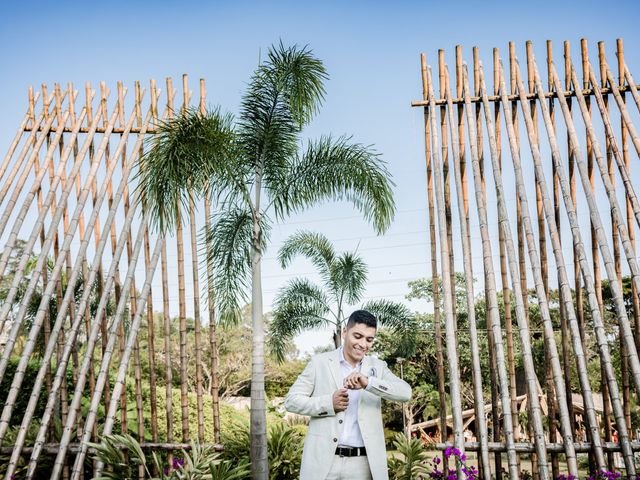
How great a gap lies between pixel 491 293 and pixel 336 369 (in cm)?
187

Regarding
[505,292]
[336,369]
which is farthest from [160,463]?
[505,292]

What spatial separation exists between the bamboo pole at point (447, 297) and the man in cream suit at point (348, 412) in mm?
1511

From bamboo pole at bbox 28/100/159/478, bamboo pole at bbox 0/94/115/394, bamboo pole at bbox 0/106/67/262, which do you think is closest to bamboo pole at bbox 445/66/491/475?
bamboo pole at bbox 28/100/159/478

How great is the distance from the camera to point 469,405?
16125mm

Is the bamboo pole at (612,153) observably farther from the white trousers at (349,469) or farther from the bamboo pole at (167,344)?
the bamboo pole at (167,344)

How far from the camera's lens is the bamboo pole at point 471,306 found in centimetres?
365

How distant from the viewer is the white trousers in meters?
2.13

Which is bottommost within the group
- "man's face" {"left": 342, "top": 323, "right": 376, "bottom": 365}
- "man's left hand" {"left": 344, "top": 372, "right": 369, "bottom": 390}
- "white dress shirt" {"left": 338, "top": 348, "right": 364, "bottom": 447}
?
"white dress shirt" {"left": 338, "top": 348, "right": 364, "bottom": 447}

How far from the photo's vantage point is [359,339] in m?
2.24

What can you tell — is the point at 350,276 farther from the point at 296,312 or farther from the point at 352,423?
the point at 352,423

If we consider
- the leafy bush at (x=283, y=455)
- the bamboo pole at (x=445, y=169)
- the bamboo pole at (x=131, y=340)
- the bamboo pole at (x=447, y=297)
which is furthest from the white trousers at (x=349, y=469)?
the leafy bush at (x=283, y=455)

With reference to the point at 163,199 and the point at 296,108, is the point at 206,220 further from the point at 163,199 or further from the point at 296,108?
the point at 296,108

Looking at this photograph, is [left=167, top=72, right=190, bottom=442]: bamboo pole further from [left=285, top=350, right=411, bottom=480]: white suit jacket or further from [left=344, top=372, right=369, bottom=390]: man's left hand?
[left=344, top=372, right=369, bottom=390]: man's left hand

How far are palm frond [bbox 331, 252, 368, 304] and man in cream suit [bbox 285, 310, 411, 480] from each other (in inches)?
197
